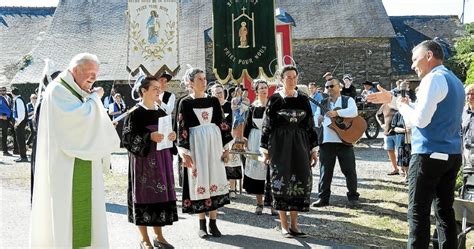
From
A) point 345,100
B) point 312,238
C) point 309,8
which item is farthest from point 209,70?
point 312,238

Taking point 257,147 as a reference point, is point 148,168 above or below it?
below

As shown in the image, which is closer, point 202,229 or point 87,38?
point 202,229

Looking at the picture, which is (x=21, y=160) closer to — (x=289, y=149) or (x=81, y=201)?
(x=289, y=149)

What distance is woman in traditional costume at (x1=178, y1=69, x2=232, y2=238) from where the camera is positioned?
577cm

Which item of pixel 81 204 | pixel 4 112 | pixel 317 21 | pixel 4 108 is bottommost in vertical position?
pixel 81 204

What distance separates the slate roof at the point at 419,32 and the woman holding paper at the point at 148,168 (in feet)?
89.8

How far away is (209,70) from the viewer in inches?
1140

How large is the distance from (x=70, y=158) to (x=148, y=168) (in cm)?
133

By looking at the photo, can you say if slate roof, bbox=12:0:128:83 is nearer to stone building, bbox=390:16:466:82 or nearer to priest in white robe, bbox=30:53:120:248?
stone building, bbox=390:16:466:82

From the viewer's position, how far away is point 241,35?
9.70 metres

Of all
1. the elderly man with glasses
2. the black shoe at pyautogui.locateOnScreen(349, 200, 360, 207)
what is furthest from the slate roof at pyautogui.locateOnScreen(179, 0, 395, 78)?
the black shoe at pyautogui.locateOnScreen(349, 200, 360, 207)

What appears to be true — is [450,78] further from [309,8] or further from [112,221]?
[309,8]

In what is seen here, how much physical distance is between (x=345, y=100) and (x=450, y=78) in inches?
128

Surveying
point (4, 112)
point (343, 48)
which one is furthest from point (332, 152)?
point (343, 48)
